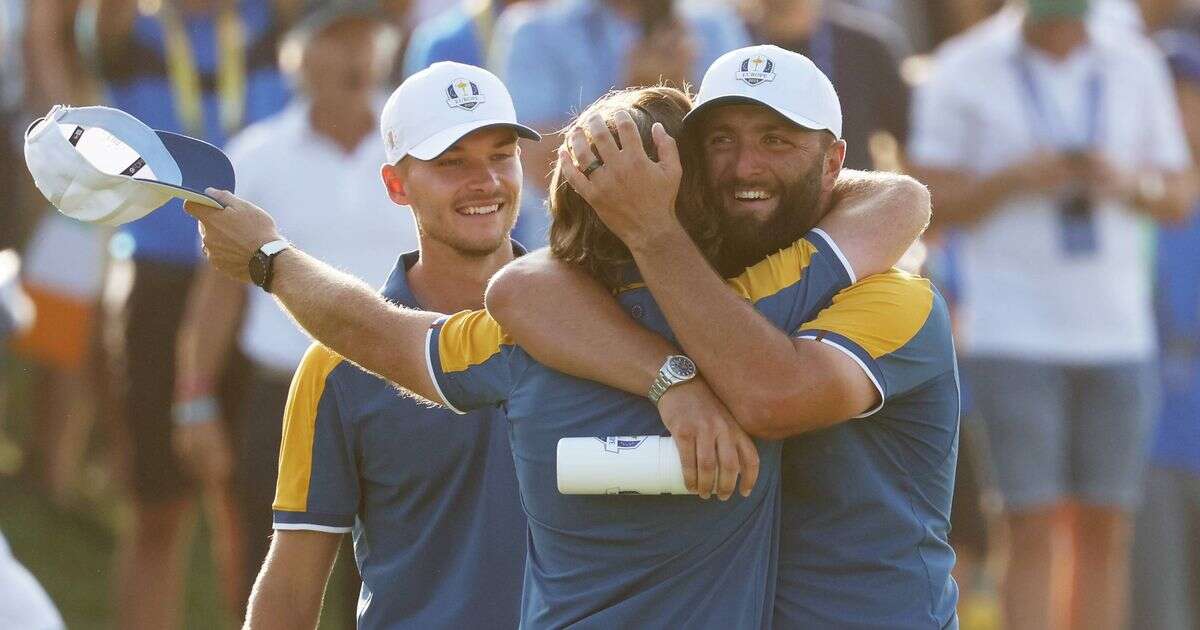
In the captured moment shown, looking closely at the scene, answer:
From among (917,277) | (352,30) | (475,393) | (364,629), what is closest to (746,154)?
(917,277)

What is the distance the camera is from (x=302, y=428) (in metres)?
4.51

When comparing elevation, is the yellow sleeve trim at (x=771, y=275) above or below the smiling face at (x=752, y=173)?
below

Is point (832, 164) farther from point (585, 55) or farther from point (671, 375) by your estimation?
point (585, 55)

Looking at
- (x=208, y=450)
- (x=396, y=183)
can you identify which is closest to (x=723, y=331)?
(x=396, y=183)

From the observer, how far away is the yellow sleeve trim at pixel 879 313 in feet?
12.2

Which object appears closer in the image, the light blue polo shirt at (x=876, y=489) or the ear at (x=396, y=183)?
the light blue polo shirt at (x=876, y=489)

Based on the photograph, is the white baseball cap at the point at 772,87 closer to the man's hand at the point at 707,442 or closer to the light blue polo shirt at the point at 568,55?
the man's hand at the point at 707,442

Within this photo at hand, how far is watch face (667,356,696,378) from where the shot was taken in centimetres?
365

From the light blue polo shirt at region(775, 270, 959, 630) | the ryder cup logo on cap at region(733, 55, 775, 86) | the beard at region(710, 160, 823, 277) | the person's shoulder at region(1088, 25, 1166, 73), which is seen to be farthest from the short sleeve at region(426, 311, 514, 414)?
the person's shoulder at region(1088, 25, 1166, 73)

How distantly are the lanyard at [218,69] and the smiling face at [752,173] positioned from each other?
481 centimetres

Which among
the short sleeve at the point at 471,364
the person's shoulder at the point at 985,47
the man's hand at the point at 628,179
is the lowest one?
the person's shoulder at the point at 985,47

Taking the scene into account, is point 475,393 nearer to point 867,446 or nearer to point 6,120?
point 867,446

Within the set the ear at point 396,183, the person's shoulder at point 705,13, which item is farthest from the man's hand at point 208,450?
the ear at point 396,183

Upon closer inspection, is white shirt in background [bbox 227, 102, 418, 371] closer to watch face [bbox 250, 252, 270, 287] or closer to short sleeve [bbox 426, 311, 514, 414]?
watch face [bbox 250, 252, 270, 287]
